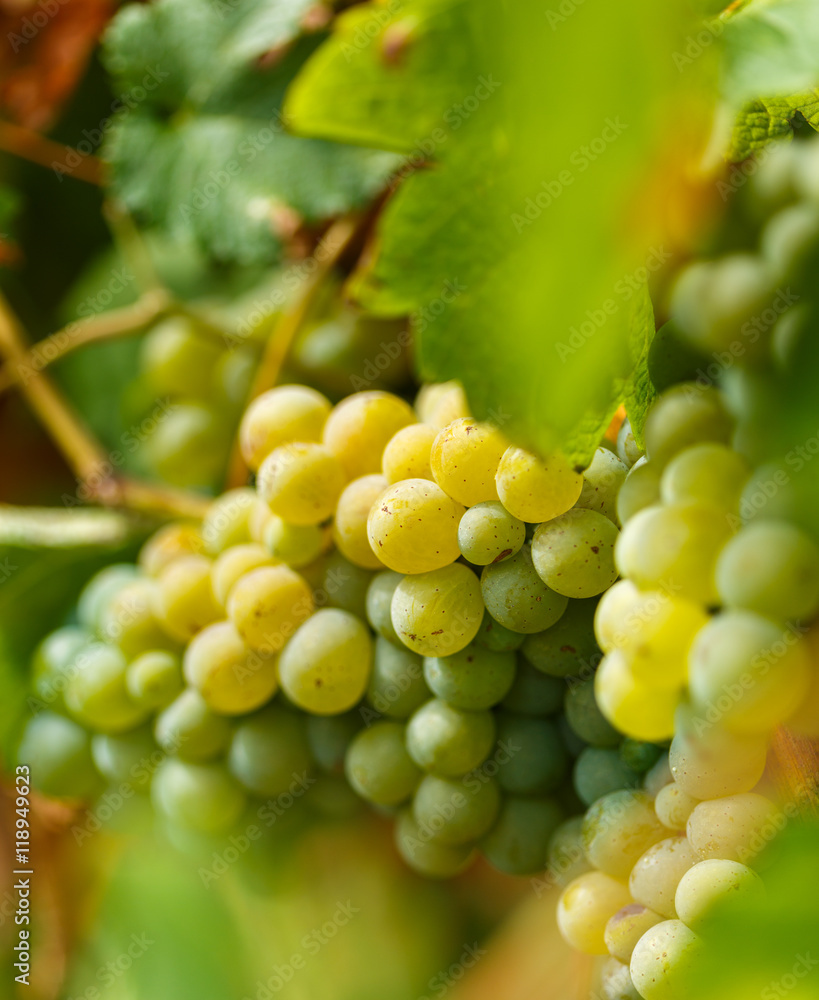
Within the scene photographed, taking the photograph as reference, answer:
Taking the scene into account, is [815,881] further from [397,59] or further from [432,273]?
[397,59]

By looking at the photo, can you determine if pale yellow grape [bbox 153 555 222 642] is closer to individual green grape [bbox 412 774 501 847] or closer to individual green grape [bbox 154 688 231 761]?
individual green grape [bbox 154 688 231 761]

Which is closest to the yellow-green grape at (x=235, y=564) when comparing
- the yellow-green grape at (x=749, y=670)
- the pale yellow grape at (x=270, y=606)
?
the pale yellow grape at (x=270, y=606)

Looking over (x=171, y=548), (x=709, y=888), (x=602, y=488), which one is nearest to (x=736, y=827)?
(x=709, y=888)

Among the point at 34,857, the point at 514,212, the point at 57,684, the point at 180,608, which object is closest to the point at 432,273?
the point at 514,212

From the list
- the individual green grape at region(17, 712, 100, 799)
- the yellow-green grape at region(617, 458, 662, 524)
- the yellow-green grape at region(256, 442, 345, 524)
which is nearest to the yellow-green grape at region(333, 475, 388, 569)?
the yellow-green grape at region(256, 442, 345, 524)

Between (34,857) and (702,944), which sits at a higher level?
(702,944)

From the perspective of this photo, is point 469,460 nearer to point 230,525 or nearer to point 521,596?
point 521,596
